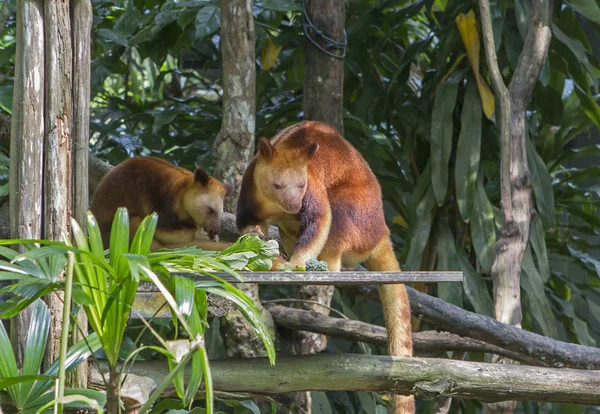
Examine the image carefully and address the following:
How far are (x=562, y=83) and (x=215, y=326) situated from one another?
2807mm

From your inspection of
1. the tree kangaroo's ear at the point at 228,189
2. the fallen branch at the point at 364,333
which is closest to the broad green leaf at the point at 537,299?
A: the fallen branch at the point at 364,333

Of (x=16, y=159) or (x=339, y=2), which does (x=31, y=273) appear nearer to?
(x=16, y=159)

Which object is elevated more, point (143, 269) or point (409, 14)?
point (409, 14)

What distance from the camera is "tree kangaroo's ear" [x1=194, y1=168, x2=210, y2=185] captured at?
3.61 m

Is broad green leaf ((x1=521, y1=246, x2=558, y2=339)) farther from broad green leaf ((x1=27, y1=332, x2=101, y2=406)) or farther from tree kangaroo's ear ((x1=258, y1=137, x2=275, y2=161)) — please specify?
broad green leaf ((x1=27, y1=332, x2=101, y2=406))

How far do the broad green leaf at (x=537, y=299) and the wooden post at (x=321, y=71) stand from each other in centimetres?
120

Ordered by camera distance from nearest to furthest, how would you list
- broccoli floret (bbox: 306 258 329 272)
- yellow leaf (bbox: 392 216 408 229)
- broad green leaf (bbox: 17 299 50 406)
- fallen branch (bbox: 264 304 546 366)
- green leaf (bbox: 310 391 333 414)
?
broad green leaf (bbox: 17 299 50 406)
broccoli floret (bbox: 306 258 329 272)
fallen branch (bbox: 264 304 546 366)
green leaf (bbox: 310 391 333 414)
yellow leaf (bbox: 392 216 408 229)

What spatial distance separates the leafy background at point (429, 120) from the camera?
16.0 ft

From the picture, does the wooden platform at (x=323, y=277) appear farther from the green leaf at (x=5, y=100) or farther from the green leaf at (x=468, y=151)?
the green leaf at (x=468, y=151)

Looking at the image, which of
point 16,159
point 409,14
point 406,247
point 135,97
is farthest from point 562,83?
point 16,159

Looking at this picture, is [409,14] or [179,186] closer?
[179,186]

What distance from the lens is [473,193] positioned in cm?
490

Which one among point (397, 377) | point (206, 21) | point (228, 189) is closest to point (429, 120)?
point (206, 21)

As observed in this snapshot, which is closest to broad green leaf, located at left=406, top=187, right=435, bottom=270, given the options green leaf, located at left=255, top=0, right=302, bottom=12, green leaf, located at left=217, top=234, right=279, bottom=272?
green leaf, located at left=255, top=0, right=302, bottom=12
